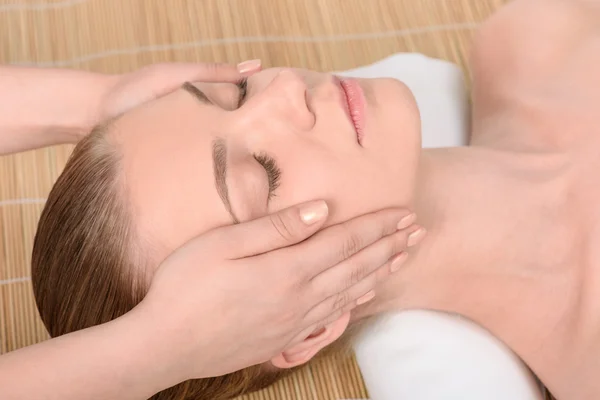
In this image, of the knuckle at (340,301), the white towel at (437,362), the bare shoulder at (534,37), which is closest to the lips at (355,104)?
the knuckle at (340,301)

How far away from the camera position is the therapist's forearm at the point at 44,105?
1156 mm

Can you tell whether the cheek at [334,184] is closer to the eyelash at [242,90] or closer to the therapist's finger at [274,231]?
the therapist's finger at [274,231]

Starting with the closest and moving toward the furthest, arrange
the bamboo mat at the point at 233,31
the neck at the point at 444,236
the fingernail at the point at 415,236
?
1. the fingernail at the point at 415,236
2. the neck at the point at 444,236
3. the bamboo mat at the point at 233,31

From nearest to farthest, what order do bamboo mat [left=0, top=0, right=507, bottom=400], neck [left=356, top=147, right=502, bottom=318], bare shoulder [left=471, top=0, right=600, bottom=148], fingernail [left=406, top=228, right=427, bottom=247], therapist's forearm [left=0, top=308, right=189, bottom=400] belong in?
therapist's forearm [left=0, top=308, right=189, bottom=400]
fingernail [left=406, top=228, right=427, bottom=247]
neck [left=356, top=147, right=502, bottom=318]
bare shoulder [left=471, top=0, right=600, bottom=148]
bamboo mat [left=0, top=0, right=507, bottom=400]

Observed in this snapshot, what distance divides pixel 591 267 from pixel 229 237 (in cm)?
67

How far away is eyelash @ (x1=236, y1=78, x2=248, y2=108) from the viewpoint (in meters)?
1.03

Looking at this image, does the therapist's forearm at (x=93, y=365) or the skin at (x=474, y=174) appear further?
the skin at (x=474, y=174)

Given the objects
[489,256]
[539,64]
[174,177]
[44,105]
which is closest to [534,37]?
[539,64]

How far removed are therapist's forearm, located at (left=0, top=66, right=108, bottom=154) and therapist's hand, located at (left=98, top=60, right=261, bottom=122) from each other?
0.04m

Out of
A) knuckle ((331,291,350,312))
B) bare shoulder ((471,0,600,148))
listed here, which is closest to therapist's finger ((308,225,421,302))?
knuckle ((331,291,350,312))

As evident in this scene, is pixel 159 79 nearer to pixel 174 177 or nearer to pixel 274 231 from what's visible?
pixel 174 177

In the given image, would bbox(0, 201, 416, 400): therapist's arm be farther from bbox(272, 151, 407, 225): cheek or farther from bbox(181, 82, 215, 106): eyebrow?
bbox(181, 82, 215, 106): eyebrow

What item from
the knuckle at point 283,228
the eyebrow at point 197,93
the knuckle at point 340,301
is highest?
the eyebrow at point 197,93

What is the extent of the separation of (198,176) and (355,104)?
0.29m
